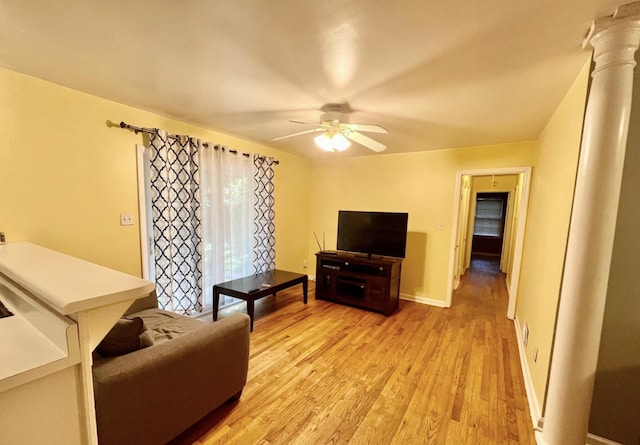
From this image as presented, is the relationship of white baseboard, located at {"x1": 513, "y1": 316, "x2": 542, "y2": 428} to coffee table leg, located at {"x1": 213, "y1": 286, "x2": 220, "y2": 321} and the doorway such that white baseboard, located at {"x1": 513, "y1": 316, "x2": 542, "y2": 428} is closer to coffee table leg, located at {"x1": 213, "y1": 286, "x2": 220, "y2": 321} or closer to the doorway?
coffee table leg, located at {"x1": 213, "y1": 286, "x2": 220, "y2": 321}

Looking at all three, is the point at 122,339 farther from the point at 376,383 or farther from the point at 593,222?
the point at 593,222

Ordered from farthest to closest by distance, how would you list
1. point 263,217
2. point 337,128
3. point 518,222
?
point 263,217 → point 518,222 → point 337,128

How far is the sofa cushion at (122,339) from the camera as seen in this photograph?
4.40ft

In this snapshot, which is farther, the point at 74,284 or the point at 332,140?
the point at 332,140

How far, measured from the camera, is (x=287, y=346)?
2.66m

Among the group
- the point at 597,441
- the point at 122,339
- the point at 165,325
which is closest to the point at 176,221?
the point at 165,325

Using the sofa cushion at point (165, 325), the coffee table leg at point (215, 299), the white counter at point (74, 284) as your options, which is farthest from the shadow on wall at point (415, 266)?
the white counter at point (74, 284)

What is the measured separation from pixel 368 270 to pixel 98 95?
3.45 m

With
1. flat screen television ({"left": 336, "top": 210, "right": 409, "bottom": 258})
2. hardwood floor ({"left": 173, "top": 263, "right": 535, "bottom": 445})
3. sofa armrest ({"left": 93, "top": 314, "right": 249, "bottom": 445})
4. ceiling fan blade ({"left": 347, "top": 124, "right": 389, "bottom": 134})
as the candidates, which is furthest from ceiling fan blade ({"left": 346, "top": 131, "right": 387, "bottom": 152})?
hardwood floor ({"left": 173, "top": 263, "right": 535, "bottom": 445})

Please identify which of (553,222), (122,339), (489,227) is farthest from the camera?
(489,227)

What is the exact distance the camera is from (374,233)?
376cm

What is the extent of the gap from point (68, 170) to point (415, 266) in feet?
13.9

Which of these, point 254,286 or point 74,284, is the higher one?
point 74,284

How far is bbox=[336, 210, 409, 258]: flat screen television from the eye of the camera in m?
3.58
